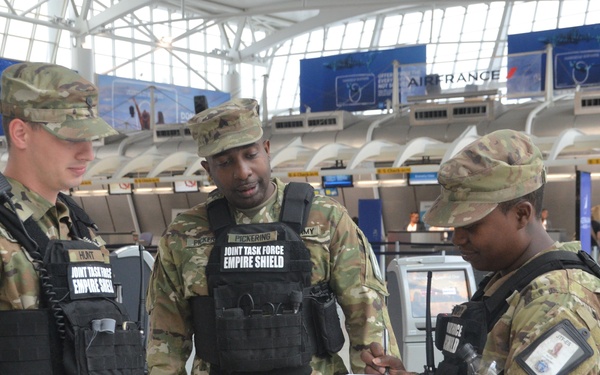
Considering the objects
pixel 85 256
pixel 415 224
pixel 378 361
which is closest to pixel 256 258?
pixel 378 361

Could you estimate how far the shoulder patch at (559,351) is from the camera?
1.79m

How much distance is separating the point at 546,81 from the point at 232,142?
16735mm

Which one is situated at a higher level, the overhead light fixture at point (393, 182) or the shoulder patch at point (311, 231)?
the overhead light fixture at point (393, 182)

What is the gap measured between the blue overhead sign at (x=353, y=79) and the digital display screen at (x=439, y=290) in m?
15.6

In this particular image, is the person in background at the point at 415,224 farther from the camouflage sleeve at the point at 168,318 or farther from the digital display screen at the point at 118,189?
the camouflage sleeve at the point at 168,318

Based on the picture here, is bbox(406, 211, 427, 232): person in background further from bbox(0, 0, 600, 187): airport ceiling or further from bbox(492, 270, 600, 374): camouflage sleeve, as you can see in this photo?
bbox(492, 270, 600, 374): camouflage sleeve

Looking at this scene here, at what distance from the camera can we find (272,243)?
2967 millimetres

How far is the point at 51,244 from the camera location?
2324mm

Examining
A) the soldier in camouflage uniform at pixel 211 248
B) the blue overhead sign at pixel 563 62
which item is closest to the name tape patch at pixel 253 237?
the soldier in camouflage uniform at pixel 211 248

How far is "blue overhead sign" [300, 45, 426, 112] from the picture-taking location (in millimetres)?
21578

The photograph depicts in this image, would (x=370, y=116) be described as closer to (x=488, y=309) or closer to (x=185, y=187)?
(x=185, y=187)

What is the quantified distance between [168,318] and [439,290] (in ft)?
10.9

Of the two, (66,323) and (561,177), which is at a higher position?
(561,177)

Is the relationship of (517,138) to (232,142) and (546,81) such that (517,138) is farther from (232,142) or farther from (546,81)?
(546,81)
